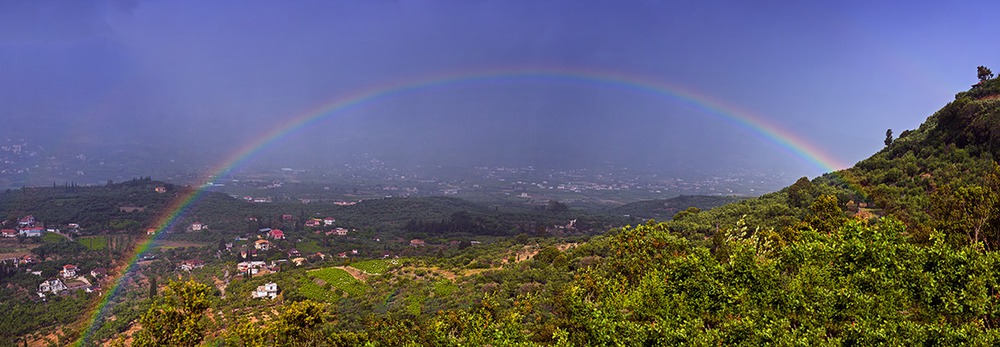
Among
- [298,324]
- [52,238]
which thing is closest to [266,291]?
[298,324]

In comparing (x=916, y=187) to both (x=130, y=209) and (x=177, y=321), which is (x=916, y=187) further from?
(x=130, y=209)

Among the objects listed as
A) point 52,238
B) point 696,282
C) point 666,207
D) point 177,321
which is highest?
point 696,282

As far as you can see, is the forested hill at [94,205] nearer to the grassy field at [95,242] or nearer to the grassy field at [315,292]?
the grassy field at [95,242]

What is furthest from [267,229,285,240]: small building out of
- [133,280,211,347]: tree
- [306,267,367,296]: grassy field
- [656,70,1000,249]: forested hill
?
[133,280,211,347]: tree

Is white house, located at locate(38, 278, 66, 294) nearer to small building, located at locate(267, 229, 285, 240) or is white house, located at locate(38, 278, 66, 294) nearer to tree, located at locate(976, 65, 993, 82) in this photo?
small building, located at locate(267, 229, 285, 240)

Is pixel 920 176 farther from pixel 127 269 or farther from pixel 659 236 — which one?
pixel 127 269

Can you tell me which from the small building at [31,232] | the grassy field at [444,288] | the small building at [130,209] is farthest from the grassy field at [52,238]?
the grassy field at [444,288]
